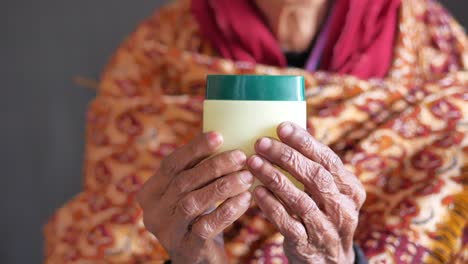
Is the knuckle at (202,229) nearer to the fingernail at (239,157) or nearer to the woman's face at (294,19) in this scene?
the fingernail at (239,157)

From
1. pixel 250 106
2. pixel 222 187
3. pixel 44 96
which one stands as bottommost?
pixel 44 96

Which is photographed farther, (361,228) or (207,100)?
(361,228)

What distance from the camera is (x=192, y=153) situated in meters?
0.62

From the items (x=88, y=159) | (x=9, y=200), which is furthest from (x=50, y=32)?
(x=88, y=159)

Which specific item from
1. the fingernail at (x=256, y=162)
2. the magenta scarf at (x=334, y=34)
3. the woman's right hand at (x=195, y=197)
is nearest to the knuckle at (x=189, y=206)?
the woman's right hand at (x=195, y=197)

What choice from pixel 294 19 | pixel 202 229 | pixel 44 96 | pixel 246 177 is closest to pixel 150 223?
pixel 202 229

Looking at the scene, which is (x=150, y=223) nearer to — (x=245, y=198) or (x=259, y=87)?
(x=245, y=198)

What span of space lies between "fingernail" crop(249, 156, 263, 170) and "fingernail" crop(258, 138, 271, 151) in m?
0.02

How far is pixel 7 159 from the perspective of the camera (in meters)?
1.95

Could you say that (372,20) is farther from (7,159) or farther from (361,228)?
(7,159)

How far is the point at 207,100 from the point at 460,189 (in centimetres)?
56

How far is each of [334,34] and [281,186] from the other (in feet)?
1.80

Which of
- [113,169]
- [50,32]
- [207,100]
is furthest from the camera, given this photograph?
→ [50,32]

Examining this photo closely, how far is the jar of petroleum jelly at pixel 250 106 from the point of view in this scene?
1.87 ft
